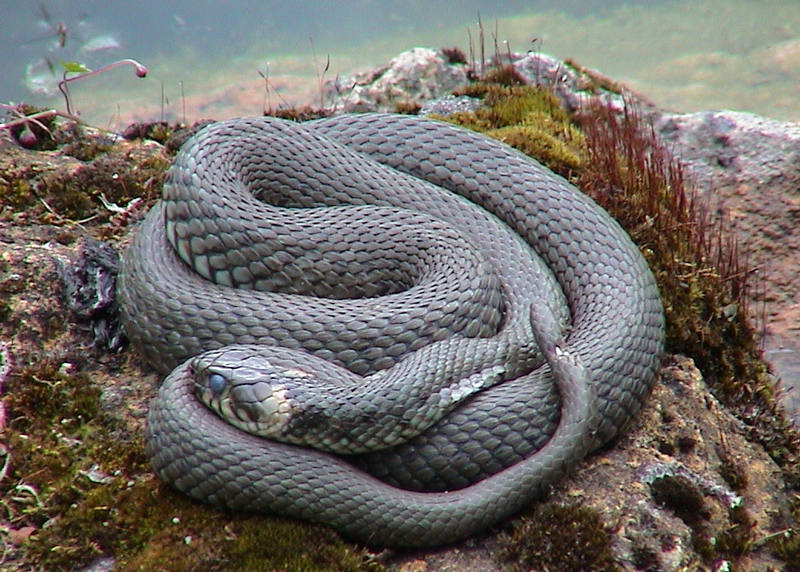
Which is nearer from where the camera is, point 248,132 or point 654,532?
point 654,532

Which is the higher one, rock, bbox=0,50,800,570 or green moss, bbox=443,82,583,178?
green moss, bbox=443,82,583,178

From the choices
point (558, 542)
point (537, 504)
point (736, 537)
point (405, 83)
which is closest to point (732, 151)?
point (405, 83)

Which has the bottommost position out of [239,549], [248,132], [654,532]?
[654,532]

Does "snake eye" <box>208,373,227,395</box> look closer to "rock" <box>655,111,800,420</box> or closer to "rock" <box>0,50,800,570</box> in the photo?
"rock" <box>0,50,800,570</box>

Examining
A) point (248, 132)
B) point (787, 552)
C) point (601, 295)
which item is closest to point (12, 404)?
point (248, 132)

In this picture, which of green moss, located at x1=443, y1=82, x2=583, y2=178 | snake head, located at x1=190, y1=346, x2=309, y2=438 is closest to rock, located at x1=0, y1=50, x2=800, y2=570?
snake head, located at x1=190, y1=346, x2=309, y2=438

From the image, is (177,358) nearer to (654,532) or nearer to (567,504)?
(567,504)
